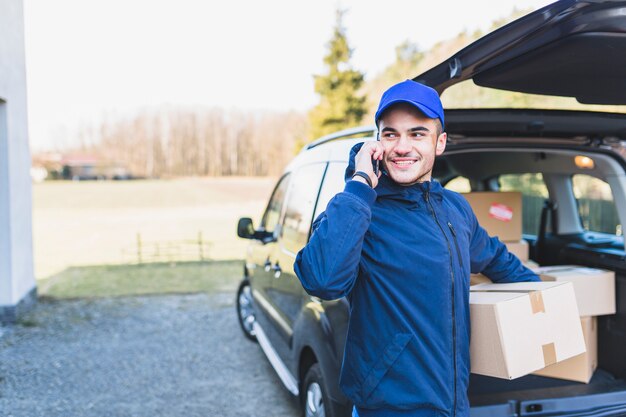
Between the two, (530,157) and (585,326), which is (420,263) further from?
(530,157)

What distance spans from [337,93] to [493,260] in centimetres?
2963

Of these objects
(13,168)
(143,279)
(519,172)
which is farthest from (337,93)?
(519,172)

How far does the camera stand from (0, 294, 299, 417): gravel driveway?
420cm

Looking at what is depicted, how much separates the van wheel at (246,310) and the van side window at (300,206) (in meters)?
1.97

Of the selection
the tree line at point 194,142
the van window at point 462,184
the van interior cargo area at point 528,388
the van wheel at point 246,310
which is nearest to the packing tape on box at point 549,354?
the van interior cargo area at point 528,388

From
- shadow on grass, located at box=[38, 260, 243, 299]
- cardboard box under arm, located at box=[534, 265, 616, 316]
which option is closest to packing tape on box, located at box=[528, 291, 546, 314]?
cardboard box under arm, located at box=[534, 265, 616, 316]

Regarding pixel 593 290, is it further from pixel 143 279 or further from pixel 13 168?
pixel 143 279

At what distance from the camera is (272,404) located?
419 centimetres

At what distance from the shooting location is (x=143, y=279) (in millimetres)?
9984

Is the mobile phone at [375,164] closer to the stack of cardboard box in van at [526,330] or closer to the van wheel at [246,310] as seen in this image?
the stack of cardboard box in van at [526,330]

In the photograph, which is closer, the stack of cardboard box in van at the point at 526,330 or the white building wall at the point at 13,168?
the stack of cardboard box in van at the point at 526,330

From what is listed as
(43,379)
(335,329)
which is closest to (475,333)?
(335,329)

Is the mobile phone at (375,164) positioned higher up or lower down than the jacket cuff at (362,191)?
higher up

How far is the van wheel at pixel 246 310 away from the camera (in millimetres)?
5688
